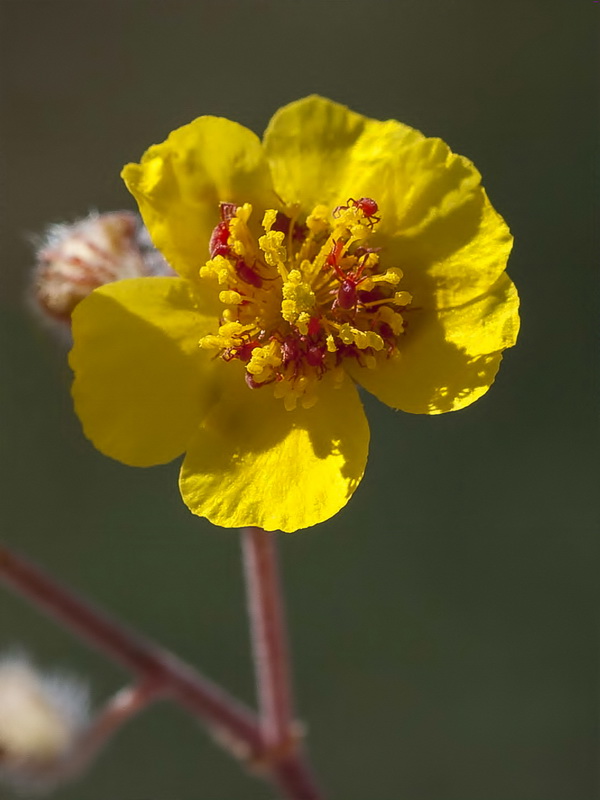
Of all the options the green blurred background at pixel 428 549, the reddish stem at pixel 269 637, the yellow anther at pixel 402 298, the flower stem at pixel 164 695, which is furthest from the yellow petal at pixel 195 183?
the green blurred background at pixel 428 549

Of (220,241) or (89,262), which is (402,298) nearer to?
(220,241)

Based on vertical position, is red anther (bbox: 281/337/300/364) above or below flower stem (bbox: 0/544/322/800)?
above

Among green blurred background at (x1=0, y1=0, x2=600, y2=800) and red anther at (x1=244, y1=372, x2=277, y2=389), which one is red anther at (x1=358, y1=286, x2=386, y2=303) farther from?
green blurred background at (x1=0, y1=0, x2=600, y2=800)

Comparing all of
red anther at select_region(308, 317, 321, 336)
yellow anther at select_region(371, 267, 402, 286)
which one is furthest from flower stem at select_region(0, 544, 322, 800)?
yellow anther at select_region(371, 267, 402, 286)

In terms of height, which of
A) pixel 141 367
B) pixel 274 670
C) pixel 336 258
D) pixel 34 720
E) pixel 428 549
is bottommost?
pixel 428 549

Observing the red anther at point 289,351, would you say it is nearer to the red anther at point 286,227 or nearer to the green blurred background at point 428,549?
the red anther at point 286,227

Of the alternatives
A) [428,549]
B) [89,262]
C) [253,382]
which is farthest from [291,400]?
[428,549]
